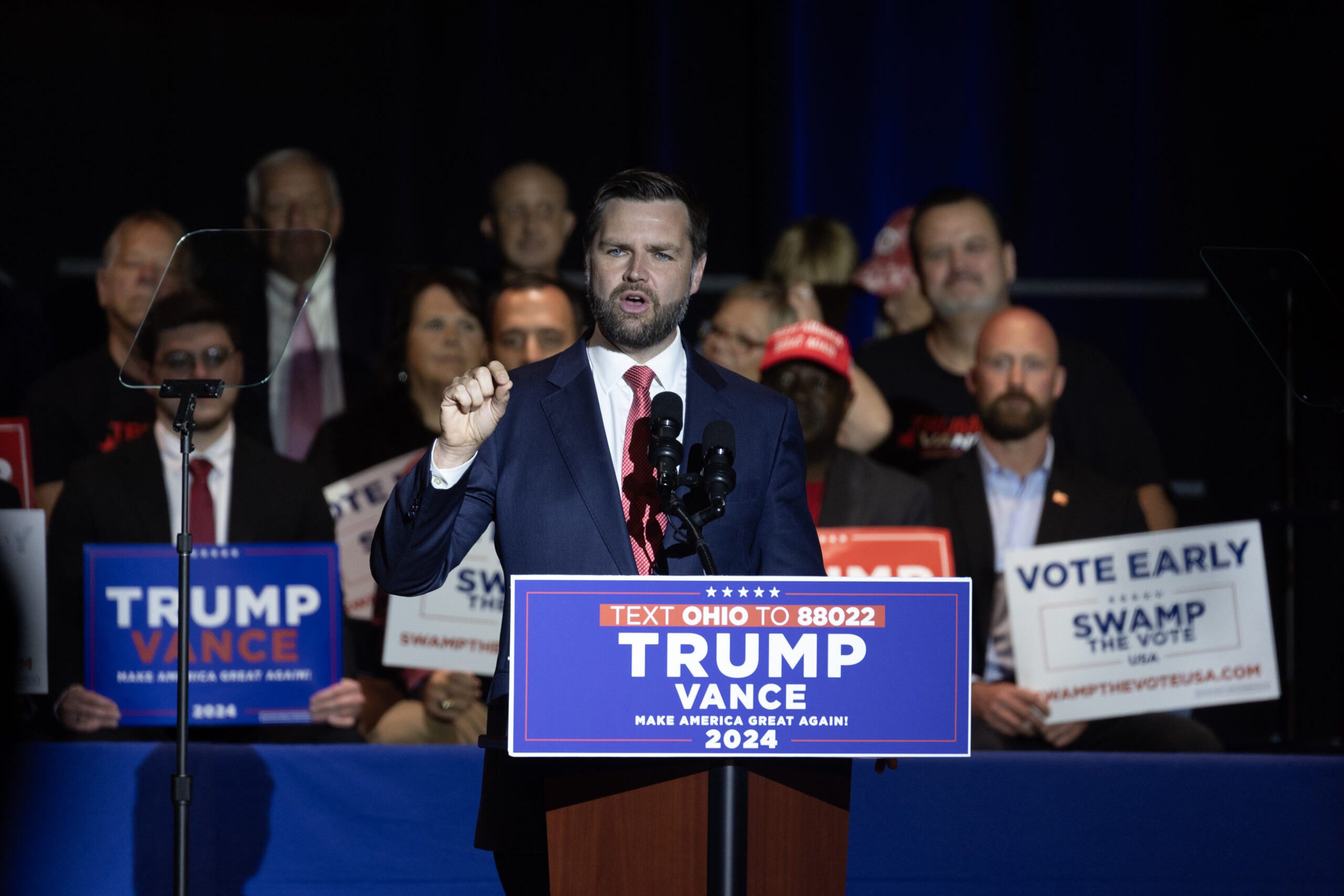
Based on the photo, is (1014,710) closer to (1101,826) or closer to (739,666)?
(1101,826)

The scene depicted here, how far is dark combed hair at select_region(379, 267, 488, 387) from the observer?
151 inches

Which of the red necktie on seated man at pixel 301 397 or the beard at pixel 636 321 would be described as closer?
the beard at pixel 636 321

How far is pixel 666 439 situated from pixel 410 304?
2.47 meters

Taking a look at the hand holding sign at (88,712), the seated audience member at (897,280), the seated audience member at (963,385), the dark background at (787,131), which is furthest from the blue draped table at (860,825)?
the dark background at (787,131)

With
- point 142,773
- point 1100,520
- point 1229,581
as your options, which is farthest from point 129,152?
point 1229,581

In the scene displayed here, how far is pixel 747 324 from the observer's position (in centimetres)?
384

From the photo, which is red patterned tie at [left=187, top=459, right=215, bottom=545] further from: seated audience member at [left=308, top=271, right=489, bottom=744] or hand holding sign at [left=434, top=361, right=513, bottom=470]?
hand holding sign at [left=434, top=361, right=513, bottom=470]

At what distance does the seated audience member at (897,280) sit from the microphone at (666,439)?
9.40 ft

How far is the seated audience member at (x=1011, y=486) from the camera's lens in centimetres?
348

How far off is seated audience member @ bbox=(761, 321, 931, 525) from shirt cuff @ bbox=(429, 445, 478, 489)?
1850 millimetres

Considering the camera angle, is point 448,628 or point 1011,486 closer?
point 448,628

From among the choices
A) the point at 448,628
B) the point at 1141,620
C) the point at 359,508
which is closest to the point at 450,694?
the point at 448,628

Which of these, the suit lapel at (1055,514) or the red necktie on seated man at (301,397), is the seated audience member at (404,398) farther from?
the suit lapel at (1055,514)

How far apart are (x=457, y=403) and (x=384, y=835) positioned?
1223 mm
